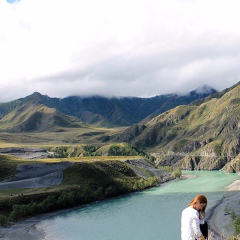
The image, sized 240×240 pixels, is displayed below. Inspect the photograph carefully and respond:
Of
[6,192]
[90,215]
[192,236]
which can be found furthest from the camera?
[6,192]

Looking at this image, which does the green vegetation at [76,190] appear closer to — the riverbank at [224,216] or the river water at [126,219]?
the river water at [126,219]

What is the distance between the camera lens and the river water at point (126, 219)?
78750 millimetres

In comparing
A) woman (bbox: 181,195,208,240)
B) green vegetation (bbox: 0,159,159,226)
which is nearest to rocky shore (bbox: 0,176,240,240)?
green vegetation (bbox: 0,159,159,226)

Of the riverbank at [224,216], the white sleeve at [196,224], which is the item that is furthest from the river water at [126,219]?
the white sleeve at [196,224]

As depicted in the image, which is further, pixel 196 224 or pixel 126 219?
pixel 126 219

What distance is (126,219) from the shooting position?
94875mm

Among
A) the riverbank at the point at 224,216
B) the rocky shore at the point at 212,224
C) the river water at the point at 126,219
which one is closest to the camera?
the riverbank at the point at 224,216

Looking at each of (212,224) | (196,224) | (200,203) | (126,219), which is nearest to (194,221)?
(196,224)

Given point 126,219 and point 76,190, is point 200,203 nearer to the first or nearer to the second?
point 126,219

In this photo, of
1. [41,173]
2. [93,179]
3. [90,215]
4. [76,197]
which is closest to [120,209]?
[90,215]

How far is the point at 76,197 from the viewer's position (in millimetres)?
124562

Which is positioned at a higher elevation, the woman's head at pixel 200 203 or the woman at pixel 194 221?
the woman's head at pixel 200 203

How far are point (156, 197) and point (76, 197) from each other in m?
29.8

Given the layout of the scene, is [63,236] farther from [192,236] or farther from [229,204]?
[192,236]
